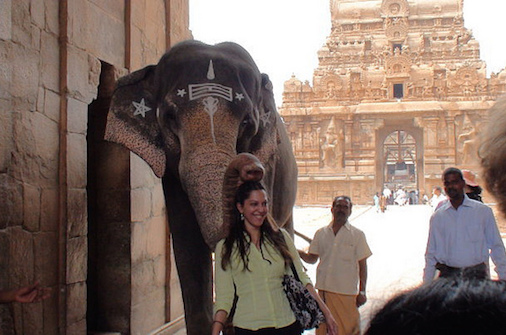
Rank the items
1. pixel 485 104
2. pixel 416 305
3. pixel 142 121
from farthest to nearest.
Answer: pixel 485 104 → pixel 142 121 → pixel 416 305

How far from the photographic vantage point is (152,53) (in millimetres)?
4938

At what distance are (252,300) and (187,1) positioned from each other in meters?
4.13

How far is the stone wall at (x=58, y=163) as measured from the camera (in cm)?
308

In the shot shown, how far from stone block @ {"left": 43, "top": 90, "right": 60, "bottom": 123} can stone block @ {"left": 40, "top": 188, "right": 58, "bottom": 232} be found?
0.45 metres

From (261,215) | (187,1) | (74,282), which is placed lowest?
(74,282)

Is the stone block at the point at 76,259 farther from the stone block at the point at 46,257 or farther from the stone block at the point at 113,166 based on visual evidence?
the stone block at the point at 113,166

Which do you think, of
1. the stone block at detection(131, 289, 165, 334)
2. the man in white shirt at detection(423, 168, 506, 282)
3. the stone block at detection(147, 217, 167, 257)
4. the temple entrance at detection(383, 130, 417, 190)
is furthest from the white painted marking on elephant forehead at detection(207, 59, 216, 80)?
the temple entrance at detection(383, 130, 417, 190)

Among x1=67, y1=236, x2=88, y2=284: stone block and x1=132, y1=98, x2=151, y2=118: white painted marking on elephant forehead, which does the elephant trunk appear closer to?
x1=132, y1=98, x2=151, y2=118: white painted marking on elephant forehead

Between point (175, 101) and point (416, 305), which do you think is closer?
point (416, 305)

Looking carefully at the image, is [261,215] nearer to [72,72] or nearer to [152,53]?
[72,72]

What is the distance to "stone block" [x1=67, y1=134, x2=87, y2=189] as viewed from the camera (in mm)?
3621

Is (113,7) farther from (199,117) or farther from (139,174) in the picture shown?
(199,117)

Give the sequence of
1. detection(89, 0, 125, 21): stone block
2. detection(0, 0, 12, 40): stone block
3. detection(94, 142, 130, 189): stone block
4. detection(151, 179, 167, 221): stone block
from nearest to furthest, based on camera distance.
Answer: detection(0, 0, 12, 40): stone block, detection(89, 0, 125, 21): stone block, detection(94, 142, 130, 189): stone block, detection(151, 179, 167, 221): stone block

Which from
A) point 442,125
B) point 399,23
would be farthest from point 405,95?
point 399,23
